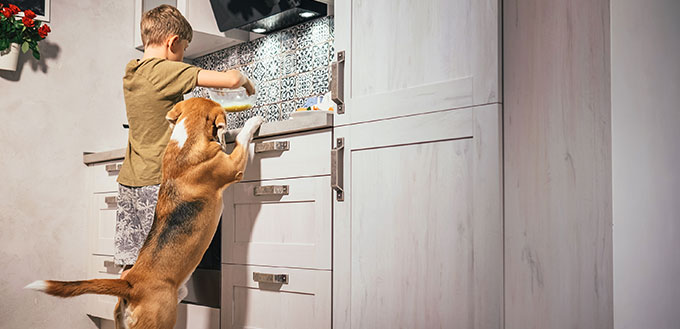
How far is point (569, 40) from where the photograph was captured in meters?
1.60

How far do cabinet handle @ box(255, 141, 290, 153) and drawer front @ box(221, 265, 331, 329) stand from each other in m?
0.44

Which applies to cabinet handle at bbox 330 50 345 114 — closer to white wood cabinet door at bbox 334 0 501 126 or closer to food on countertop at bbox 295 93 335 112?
white wood cabinet door at bbox 334 0 501 126

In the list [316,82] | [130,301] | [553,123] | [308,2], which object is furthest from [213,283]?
[553,123]

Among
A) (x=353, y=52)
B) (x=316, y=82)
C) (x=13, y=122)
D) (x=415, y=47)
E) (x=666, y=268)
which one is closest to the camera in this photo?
(x=666, y=268)

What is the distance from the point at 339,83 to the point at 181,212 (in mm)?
687

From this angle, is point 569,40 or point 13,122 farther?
point 13,122

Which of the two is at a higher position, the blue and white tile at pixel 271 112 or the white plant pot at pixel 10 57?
the white plant pot at pixel 10 57

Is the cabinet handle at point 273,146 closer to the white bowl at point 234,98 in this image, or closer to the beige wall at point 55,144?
the white bowl at point 234,98

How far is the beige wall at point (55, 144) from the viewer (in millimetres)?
3301

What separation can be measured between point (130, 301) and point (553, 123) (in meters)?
1.35

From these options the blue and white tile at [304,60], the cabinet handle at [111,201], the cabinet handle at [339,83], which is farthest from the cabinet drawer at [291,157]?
the cabinet handle at [111,201]

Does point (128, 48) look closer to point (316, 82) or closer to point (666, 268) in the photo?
point (316, 82)

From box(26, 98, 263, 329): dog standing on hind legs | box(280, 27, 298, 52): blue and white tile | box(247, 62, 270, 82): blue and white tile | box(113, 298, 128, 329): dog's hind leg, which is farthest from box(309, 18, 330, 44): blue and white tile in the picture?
box(113, 298, 128, 329): dog's hind leg

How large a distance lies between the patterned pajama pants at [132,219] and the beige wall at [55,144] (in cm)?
112
